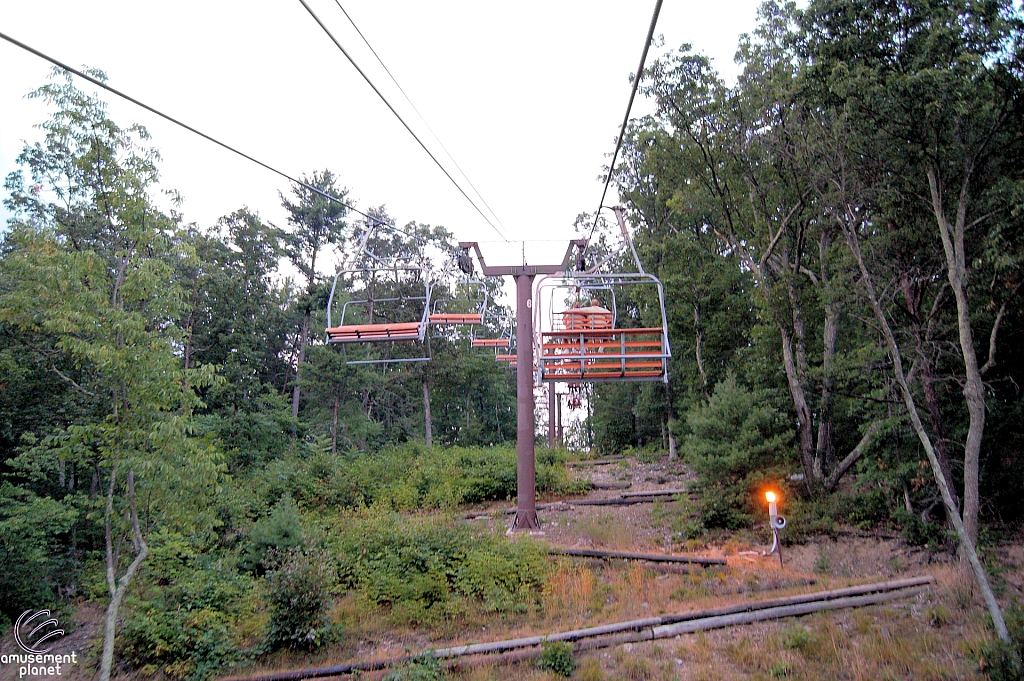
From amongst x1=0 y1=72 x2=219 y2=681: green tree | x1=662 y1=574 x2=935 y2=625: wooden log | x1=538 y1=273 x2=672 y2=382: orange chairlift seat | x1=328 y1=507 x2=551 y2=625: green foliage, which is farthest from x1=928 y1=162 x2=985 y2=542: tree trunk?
x1=0 y1=72 x2=219 y2=681: green tree

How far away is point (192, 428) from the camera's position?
24.9 feet

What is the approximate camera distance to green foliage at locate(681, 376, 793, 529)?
1389 centimetres

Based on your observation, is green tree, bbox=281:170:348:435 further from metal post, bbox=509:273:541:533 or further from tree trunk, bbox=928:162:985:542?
tree trunk, bbox=928:162:985:542

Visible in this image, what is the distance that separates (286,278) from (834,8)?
28397mm

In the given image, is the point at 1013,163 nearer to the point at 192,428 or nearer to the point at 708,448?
the point at 708,448

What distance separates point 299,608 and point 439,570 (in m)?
2.33

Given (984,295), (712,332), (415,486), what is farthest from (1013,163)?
(415,486)

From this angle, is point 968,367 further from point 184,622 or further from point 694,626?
point 184,622

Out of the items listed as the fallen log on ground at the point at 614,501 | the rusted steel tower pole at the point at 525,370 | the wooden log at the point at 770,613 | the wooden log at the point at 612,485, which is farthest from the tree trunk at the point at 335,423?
the wooden log at the point at 770,613

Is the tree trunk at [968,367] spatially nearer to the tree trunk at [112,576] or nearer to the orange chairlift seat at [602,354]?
the orange chairlift seat at [602,354]

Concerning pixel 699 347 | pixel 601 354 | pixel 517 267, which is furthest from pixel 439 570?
pixel 699 347

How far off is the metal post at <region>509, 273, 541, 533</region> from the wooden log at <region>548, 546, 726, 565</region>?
1067mm

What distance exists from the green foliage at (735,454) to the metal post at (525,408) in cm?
413

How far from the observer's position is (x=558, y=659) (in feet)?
24.2
